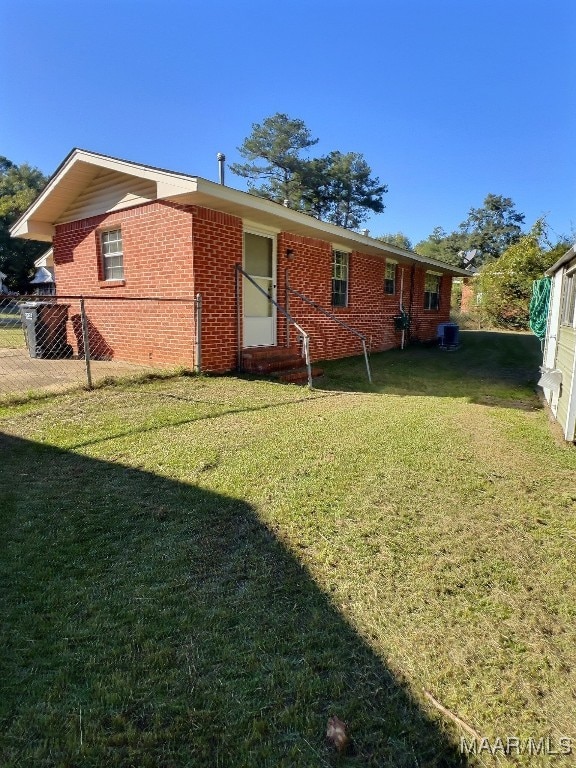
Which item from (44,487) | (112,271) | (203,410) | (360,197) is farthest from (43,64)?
(360,197)

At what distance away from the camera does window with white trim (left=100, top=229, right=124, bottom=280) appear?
8297 millimetres

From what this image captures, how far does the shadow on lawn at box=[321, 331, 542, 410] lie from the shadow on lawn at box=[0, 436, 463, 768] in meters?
5.19

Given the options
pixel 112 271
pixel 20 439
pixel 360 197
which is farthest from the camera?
pixel 360 197

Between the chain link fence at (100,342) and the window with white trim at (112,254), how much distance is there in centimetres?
57

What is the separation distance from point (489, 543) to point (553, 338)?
538 cm

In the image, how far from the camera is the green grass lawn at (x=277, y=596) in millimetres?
1359

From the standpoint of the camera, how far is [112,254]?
844cm

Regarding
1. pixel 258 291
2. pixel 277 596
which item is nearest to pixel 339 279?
pixel 258 291

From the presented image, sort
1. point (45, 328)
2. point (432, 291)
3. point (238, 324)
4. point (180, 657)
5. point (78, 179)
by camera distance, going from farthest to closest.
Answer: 1. point (432, 291)
2. point (45, 328)
3. point (78, 179)
4. point (238, 324)
5. point (180, 657)

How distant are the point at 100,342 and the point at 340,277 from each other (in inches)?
227

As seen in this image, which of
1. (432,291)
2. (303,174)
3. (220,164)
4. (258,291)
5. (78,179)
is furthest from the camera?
(303,174)

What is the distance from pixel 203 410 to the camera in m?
5.20

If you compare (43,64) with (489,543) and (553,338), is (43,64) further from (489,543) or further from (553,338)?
(489,543)

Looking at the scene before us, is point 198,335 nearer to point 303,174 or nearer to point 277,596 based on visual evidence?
point 277,596
